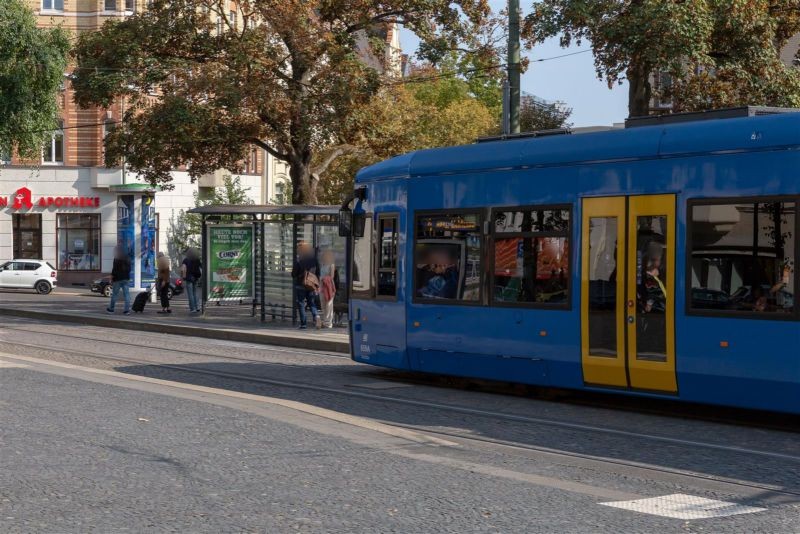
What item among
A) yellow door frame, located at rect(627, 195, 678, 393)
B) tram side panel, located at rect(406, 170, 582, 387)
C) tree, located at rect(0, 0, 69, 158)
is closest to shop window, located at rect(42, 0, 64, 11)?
tree, located at rect(0, 0, 69, 158)

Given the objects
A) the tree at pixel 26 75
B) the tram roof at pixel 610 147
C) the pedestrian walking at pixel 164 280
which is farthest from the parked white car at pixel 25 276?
the tram roof at pixel 610 147

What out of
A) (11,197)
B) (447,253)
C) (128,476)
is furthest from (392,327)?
(11,197)

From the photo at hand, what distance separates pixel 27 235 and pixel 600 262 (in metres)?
45.2

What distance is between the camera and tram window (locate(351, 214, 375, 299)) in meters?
16.2

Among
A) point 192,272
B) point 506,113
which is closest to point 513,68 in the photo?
point 506,113

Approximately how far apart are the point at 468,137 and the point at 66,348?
38427 mm

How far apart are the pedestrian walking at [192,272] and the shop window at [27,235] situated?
82.7 ft

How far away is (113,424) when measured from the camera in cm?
1088

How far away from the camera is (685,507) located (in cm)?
792

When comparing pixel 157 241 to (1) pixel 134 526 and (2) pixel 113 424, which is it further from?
(1) pixel 134 526

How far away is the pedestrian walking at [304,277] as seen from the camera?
2528 cm

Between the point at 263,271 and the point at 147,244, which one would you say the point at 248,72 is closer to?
the point at 263,271

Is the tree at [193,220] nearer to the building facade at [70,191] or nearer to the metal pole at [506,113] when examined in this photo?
the building facade at [70,191]

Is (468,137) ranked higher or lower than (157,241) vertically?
higher
